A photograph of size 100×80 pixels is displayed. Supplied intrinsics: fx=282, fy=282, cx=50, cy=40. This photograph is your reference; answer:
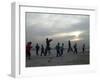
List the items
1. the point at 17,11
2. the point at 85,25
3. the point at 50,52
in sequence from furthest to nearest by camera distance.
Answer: the point at 85,25
the point at 50,52
the point at 17,11

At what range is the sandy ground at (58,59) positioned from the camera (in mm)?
2680

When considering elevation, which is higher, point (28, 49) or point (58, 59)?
point (28, 49)

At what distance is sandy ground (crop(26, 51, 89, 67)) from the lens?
8.79 ft

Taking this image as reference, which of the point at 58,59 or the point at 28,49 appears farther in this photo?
the point at 58,59

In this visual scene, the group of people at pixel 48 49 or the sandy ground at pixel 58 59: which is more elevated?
the group of people at pixel 48 49

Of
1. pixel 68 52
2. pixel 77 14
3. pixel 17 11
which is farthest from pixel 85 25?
pixel 17 11

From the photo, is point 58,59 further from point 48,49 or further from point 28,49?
point 28,49

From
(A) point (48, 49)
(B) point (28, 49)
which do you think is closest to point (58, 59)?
(A) point (48, 49)

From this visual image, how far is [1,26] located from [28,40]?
280mm

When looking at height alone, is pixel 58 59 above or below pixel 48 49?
below

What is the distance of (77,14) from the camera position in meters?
2.86

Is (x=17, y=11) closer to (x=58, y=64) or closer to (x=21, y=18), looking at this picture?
(x=21, y=18)

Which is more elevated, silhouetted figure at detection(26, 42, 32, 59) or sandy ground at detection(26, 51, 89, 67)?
silhouetted figure at detection(26, 42, 32, 59)

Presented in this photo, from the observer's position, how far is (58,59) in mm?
2789
